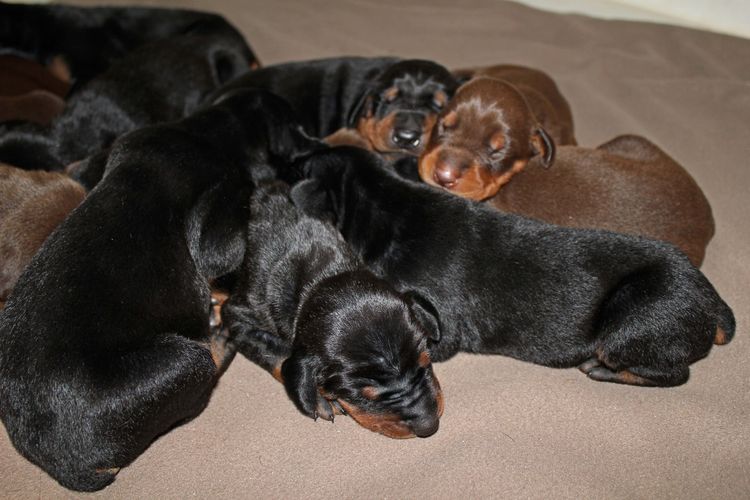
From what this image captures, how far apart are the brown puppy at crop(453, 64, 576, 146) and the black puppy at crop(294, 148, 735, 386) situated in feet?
3.52

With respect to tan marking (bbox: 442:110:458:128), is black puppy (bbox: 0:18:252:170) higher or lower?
lower

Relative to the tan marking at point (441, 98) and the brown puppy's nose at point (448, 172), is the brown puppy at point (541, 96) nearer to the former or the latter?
the tan marking at point (441, 98)

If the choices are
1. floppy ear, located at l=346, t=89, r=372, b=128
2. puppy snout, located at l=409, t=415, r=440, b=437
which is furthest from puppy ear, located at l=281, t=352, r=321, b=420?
floppy ear, located at l=346, t=89, r=372, b=128

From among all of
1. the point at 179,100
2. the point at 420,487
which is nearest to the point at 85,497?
the point at 420,487

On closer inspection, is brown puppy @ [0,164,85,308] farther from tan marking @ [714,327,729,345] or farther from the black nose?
tan marking @ [714,327,729,345]

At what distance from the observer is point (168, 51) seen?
4.24 meters

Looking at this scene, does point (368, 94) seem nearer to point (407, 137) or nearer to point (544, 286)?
point (407, 137)

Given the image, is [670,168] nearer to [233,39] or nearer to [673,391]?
[673,391]

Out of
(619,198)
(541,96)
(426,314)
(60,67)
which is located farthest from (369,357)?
(60,67)

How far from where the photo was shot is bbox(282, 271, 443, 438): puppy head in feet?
8.14

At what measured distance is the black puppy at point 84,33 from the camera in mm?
4848

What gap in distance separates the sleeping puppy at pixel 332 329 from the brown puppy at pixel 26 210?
35.4 inches

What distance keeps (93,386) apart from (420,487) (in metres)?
1.28

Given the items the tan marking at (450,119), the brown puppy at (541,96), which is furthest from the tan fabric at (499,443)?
the tan marking at (450,119)
